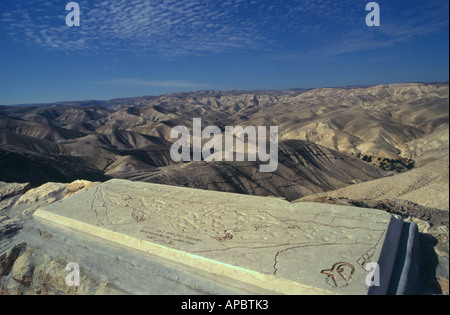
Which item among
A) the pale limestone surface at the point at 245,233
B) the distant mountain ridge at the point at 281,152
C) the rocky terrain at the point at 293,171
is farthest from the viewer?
the distant mountain ridge at the point at 281,152

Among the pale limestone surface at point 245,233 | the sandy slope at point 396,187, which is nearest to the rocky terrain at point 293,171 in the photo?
the sandy slope at point 396,187

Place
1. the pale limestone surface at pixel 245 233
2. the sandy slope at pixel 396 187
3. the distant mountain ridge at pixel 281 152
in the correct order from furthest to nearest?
1. the distant mountain ridge at pixel 281 152
2. the sandy slope at pixel 396 187
3. the pale limestone surface at pixel 245 233

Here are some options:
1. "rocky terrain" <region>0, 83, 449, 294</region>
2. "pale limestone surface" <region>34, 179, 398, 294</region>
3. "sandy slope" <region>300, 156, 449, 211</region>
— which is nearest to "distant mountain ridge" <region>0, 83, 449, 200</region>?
"rocky terrain" <region>0, 83, 449, 294</region>

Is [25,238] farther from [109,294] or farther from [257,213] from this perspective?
[257,213]

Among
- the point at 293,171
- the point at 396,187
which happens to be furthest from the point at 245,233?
the point at 293,171

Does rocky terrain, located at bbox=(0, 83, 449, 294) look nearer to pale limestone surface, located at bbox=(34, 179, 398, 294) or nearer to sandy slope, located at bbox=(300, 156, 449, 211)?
sandy slope, located at bbox=(300, 156, 449, 211)

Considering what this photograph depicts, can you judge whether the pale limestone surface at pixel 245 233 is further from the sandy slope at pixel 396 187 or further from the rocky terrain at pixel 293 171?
the sandy slope at pixel 396 187
